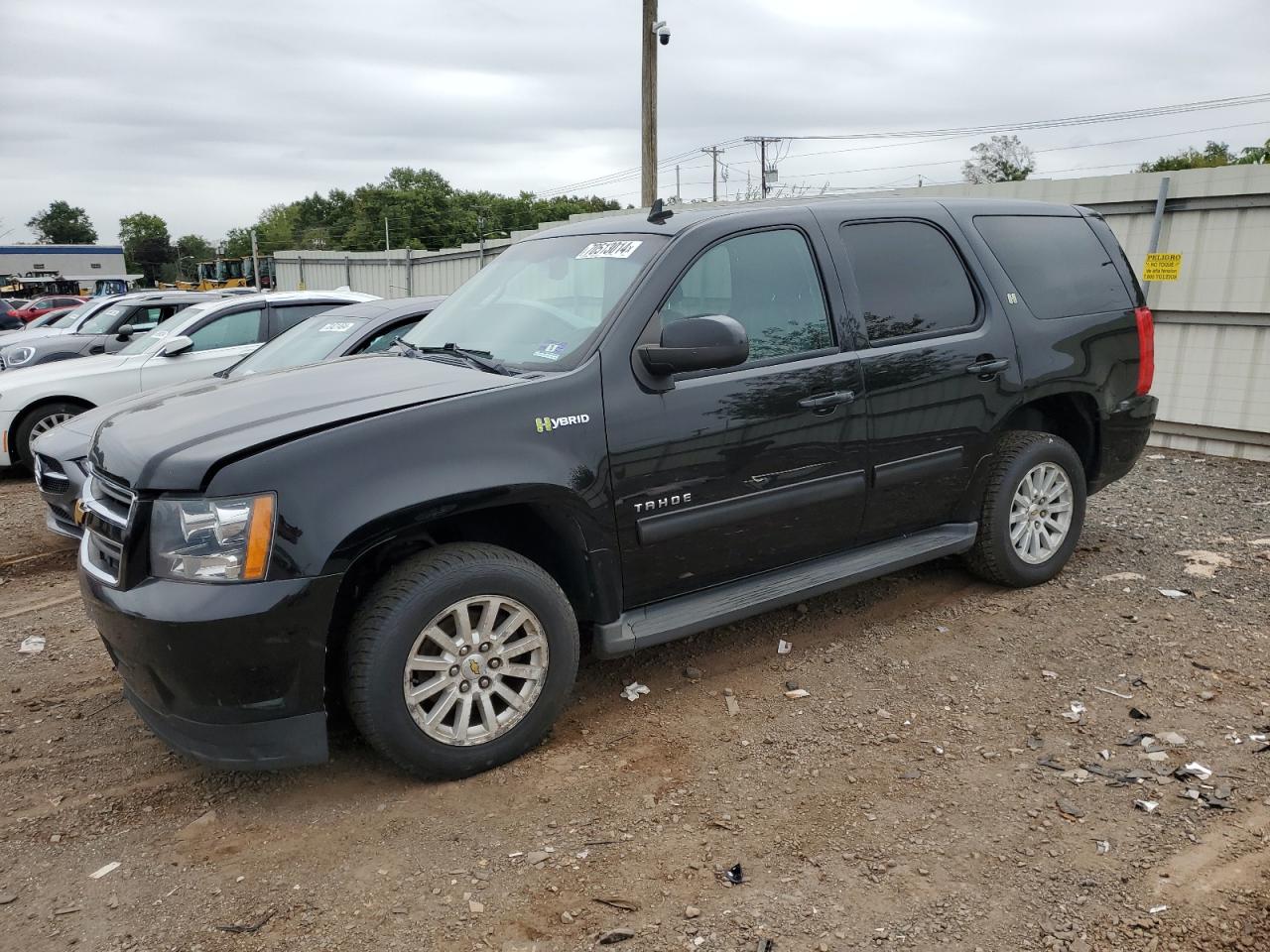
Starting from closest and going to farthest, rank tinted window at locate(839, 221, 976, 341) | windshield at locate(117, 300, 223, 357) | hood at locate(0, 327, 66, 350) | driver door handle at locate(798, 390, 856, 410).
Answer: driver door handle at locate(798, 390, 856, 410) < tinted window at locate(839, 221, 976, 341) < windshield at locate(117, 300, 223, 357) < hood at locate(0, 327, 66, 350)

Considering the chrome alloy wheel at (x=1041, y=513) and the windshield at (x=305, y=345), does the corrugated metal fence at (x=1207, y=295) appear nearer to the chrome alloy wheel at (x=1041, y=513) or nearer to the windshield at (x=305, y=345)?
the windshield at (x=305, y=345)

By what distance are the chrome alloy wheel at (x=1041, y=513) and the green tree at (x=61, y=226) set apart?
547 feet

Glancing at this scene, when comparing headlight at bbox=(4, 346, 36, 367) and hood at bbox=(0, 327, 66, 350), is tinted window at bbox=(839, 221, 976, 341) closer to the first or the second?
headlight at bbox=(4, 346, 36, 367)

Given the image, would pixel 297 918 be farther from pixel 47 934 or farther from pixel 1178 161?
pixel 1178 161

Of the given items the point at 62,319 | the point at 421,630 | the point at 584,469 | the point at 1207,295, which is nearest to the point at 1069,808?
the point at 584,469

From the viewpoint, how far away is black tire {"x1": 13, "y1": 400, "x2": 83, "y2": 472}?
28.5 feet

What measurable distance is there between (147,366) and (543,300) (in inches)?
251

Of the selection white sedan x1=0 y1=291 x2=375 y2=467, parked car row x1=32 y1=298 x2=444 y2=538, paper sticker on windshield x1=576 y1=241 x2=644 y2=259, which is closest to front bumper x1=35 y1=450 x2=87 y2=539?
parked car row x1=32 y1=298 x2=444 y2=538

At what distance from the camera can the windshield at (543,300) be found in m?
3.73

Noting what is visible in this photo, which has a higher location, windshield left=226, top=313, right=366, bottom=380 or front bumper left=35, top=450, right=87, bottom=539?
windshield left=226, top=313, right=366, bottom=380

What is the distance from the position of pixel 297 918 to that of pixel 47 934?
2.25 ft

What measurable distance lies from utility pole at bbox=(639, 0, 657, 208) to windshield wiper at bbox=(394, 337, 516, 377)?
11078 mm

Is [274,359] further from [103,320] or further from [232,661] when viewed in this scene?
[103,320]

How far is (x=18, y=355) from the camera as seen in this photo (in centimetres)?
1309
